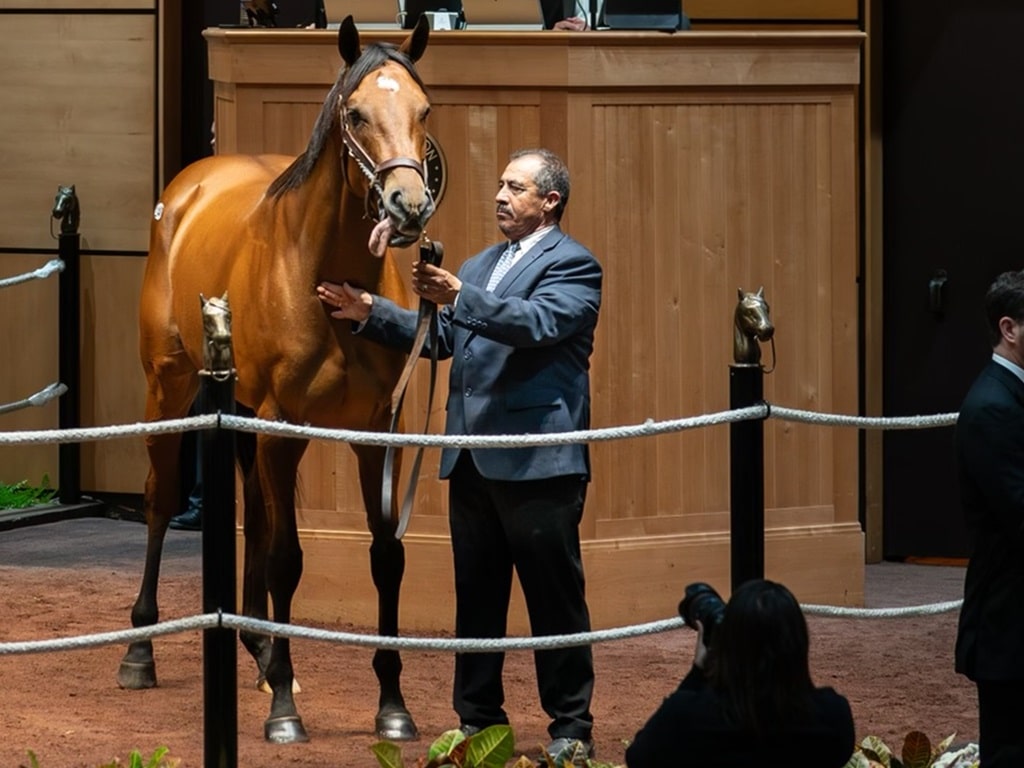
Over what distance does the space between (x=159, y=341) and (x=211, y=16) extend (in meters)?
2.92

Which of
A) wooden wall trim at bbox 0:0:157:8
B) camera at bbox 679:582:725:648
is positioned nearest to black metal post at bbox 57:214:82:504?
wooden wall trim at bbox 0:0:157:8

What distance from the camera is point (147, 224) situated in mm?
9805

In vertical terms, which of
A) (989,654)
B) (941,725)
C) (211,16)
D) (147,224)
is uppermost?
(211,16)

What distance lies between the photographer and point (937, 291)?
8.77 metres

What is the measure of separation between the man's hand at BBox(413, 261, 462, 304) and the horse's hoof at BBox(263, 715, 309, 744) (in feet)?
4.71

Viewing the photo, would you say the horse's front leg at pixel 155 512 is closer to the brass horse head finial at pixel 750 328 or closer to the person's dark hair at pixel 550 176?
the person's dark hair at pixel 550 176

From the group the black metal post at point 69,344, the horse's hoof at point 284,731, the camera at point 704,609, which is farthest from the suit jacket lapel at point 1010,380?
the black metal post at point 69,344

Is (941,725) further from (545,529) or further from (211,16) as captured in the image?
(211,16)

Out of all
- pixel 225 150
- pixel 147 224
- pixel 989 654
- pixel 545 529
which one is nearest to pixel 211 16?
pixel 147 224

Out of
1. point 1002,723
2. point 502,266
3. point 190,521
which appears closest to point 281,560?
point 502,266

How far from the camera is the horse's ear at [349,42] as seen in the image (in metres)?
5.88

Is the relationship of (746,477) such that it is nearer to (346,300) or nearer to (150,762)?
(346,300)

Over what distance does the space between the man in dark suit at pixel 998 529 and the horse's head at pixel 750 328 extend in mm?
638

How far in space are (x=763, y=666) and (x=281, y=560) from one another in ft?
9.84
